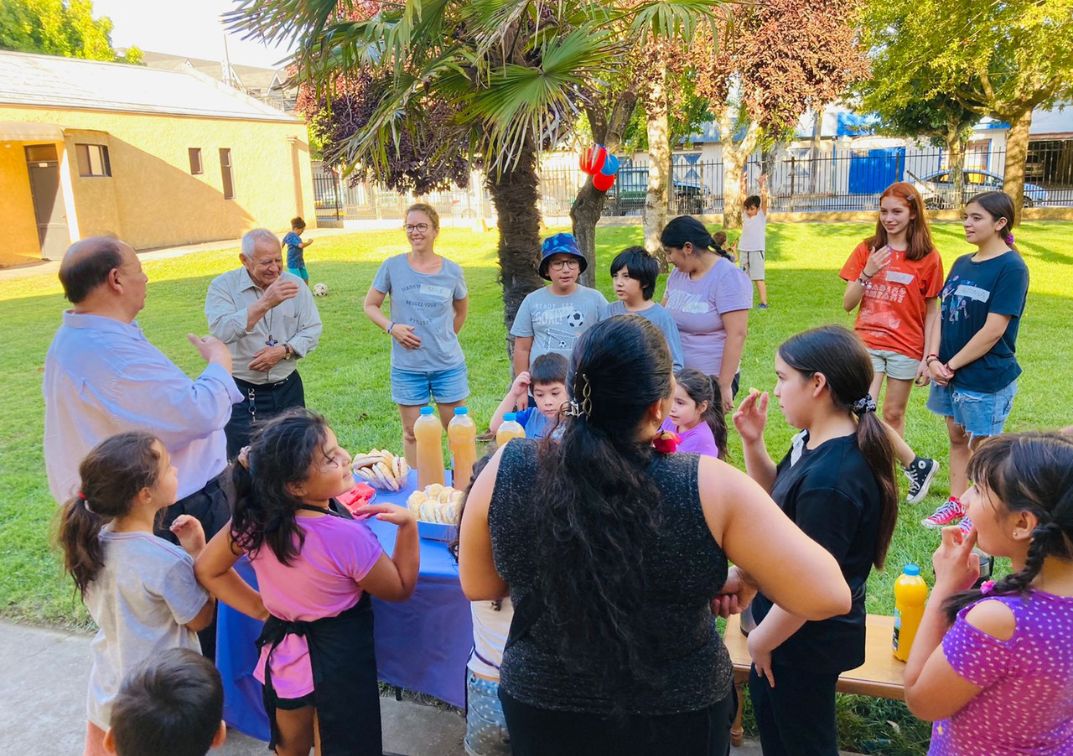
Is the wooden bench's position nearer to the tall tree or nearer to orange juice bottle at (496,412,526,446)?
orange juice bottle at (496,412,526,446)

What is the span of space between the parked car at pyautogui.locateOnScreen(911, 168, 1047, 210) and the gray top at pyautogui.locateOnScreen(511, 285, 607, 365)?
2213cm

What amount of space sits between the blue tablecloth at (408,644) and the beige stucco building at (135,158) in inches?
740

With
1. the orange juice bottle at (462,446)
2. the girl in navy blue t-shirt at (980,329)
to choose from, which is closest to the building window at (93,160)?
the orange juice bottle at (462,446)

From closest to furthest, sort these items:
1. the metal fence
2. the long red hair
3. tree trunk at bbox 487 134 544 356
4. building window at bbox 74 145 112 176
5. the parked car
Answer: the long red hair → tree trunk at bbox 487 134 544 356 → building window at bbox 74 145 112 176 → the parked car → the metal fence

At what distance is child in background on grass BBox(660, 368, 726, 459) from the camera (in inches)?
126

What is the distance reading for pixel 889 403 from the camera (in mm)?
4930

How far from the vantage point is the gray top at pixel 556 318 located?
4445 mm

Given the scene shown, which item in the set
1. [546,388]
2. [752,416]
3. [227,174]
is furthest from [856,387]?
[227,174]

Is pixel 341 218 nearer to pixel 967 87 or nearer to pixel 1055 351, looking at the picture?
pixel 967 87

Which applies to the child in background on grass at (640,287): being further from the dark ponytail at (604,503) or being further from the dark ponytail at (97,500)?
the dark ponytail at (604,503)

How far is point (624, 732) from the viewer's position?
158 cm

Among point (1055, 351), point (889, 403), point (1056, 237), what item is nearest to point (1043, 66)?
point (1056, 237)

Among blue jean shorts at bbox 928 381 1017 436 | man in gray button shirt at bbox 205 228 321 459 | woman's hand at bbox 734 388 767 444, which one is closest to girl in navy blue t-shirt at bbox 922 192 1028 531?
blue jean shorts at bbox 928 381 1017 436

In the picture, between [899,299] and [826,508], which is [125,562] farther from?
[899,299]
